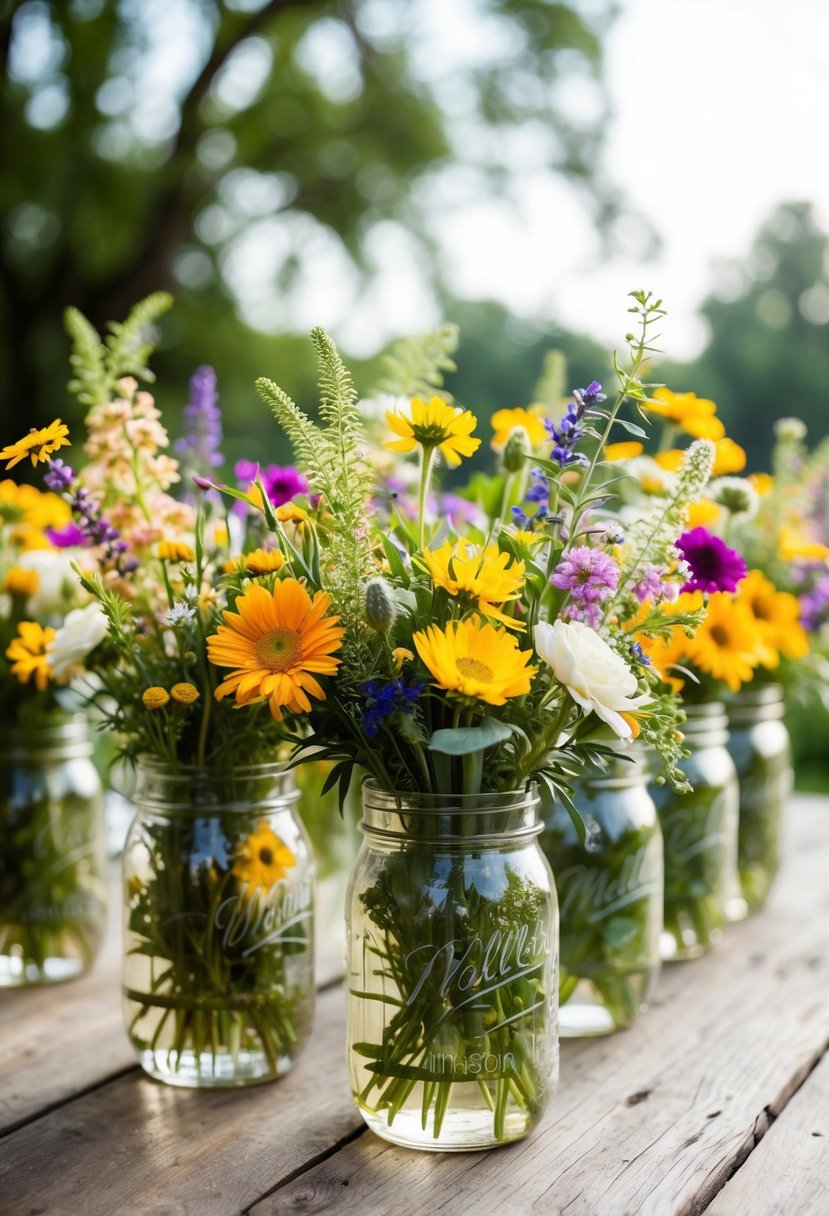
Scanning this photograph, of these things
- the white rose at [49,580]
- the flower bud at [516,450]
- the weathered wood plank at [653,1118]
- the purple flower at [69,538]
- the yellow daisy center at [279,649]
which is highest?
the flower bud at [516,450]

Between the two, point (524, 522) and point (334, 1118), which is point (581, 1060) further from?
point (524, 522)

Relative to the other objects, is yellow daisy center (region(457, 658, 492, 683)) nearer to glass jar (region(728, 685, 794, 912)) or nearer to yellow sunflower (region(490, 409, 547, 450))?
yellow sunflower (region(490, 409, 547, 450))

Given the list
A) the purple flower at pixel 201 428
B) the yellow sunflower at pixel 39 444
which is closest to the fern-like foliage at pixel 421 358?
the purple flower at pixel 201 428

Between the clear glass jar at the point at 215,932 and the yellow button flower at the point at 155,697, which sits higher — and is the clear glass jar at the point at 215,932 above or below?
below

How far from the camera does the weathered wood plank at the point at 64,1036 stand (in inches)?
33.4

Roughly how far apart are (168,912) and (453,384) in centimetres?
882

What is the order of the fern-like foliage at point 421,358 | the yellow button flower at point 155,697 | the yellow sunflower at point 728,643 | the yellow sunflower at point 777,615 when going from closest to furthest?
1. the yellow button flower at point 155,697
2. the fern-like foliage at point 421,358
3. the yellow sunflower at point 728,643
4. the yellow sunflower at point 777,615

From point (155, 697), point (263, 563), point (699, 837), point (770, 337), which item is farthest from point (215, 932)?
point (770, 337)

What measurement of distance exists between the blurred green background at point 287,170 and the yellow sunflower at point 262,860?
16.9ft

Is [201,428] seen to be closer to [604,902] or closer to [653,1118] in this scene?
[604,902]

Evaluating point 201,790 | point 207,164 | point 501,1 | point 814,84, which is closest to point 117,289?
point 207,164

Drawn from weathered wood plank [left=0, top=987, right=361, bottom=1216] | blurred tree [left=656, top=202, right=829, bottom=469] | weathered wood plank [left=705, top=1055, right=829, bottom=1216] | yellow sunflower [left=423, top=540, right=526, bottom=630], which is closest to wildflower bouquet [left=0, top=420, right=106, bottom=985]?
weathered wood plank [left=0, top=987, right=361, bottom=1216]

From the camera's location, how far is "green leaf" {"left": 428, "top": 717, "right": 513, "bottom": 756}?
2.06 ft

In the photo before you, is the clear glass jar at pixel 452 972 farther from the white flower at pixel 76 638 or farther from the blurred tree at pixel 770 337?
the blurred tree at pixel 770 337
